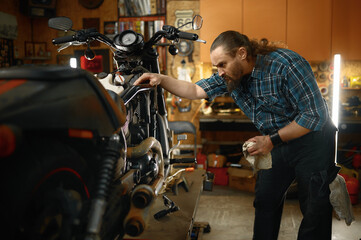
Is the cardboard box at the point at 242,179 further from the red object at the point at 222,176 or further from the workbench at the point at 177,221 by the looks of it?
the workbench at the point at 177,221

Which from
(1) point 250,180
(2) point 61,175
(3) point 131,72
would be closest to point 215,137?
(1) point 250,180

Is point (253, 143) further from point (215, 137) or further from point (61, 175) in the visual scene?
point (215, 137)

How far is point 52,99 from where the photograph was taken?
75cm

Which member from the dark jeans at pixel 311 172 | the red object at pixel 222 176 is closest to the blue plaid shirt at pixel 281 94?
the dark jeans at pixel 311 172

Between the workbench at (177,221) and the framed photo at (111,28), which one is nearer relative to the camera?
the workbench at (177,221)

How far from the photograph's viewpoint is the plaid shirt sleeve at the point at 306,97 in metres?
1.49

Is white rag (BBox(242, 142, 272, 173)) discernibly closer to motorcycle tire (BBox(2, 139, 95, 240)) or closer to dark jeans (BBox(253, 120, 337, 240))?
dark jeans (BBox(253, 120, 337, 240))

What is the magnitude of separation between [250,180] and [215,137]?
1.27m

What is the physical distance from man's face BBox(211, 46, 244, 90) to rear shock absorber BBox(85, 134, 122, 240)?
0.81 meters

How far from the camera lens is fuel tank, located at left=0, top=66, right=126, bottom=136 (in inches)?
26.9

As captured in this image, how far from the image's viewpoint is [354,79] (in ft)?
13.5

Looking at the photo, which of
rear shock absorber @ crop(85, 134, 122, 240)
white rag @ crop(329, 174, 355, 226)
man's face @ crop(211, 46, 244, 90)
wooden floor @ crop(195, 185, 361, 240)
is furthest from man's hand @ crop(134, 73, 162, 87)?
wooden floor @ crop(195, 185, 361, 240)

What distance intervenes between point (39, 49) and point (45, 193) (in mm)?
4784

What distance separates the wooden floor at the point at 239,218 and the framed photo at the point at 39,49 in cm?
341
